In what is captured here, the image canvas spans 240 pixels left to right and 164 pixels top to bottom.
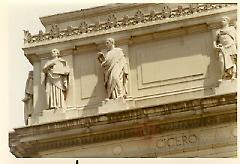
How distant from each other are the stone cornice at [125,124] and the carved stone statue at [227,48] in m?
0.71

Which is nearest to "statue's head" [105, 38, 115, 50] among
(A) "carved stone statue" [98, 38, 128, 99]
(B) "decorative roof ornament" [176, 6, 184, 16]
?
(A) "carved stone statue" [98, 38, 128, 99]

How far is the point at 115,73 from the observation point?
19500 mm

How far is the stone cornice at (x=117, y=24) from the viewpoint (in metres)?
19.8

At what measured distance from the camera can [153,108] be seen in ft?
61.6

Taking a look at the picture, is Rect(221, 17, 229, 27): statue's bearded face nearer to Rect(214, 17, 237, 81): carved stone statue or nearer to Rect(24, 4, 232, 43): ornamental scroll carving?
Rect(214, 17, 237, 81): carved stone statue

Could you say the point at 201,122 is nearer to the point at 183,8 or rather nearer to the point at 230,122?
the point at 230,122

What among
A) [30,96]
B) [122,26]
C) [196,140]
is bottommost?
[196,140]

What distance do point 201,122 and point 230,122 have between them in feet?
1.97

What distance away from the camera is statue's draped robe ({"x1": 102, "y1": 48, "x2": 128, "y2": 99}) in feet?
63.6

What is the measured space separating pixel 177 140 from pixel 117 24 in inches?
120

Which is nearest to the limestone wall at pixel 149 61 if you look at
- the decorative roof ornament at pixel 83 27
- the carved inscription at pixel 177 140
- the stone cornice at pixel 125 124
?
the decorative roof ornament at pixel 83 27

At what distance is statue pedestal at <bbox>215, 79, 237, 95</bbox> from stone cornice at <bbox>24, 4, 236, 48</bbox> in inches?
66.7

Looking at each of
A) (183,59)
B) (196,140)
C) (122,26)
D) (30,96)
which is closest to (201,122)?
(196,140)

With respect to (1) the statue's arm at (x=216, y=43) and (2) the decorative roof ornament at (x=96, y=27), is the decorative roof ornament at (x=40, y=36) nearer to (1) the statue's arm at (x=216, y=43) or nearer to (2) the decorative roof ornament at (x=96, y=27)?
(2) the decorative roof ornament at (x=96, y=27)
